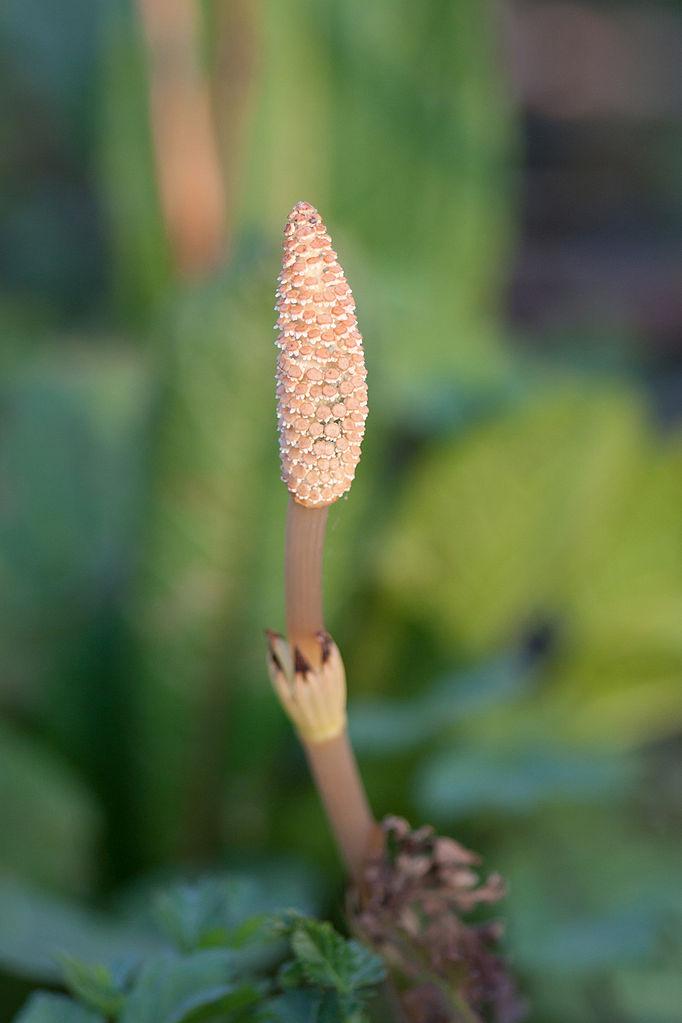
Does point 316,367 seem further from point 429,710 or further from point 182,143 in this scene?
point 182,143

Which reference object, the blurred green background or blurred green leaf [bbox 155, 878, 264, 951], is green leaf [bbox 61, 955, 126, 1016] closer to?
blurred green leaf [bbox 155, 878, 264, 951]

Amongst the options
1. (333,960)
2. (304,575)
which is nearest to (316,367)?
(304,575)

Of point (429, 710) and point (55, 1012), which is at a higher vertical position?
point (429, 710)

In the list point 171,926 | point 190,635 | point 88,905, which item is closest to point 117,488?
point 190,635

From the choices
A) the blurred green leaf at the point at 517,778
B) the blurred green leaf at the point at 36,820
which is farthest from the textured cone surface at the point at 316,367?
the blurred green leaf at the point at 36,820

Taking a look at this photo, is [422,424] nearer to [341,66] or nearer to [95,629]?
[95,629]

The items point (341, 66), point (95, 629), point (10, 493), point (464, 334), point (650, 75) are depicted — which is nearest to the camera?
point (95, 629)

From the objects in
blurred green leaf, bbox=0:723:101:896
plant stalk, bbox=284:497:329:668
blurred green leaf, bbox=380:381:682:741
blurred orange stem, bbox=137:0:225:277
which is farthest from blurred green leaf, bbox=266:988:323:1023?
blurred orange stem, bbox=137:0:225:277
